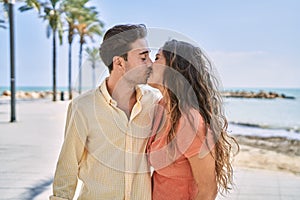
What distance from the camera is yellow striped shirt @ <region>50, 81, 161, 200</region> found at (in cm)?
154

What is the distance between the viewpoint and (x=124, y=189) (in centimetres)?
154

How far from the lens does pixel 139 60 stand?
4.99 ft

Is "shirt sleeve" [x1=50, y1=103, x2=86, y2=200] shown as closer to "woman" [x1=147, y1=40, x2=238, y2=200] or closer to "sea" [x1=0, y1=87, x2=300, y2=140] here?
"woman" [x1=147, y1=40, x2=238, y2=200]

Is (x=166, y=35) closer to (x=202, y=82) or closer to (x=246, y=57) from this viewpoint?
(x=202, y=82)

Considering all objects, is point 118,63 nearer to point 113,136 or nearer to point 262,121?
point 113,136

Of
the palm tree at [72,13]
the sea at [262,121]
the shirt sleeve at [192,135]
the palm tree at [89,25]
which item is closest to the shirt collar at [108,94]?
the shirt sleeve at [192,135]

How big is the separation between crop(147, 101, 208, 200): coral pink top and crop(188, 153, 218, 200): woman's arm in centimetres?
2

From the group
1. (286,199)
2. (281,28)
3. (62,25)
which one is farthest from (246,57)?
(286,199)

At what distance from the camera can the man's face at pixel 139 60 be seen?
1.51 meters

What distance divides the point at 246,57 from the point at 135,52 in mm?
53399

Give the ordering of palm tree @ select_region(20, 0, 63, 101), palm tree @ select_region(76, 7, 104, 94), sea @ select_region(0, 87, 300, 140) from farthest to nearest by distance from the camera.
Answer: palm tree @ select_region(76, 7, 104, 94)
palm tree @ select_region(20, 0, 63, 101)
sea @ select_region(0, 87, 300, 140)

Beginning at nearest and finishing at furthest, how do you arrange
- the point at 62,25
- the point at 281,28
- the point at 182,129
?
the point at 182,129 < the point at 62,25 < the point at 281,28

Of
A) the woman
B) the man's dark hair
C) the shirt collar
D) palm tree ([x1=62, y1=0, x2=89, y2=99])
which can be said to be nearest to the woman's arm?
the woman

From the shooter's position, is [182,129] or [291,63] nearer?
[182,129]
